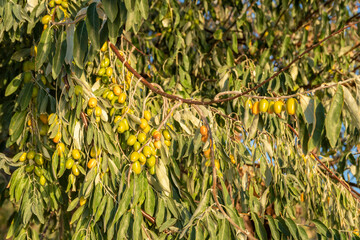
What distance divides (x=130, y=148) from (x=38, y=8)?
28.1 inches

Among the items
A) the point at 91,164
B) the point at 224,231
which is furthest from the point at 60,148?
the point at 224,231

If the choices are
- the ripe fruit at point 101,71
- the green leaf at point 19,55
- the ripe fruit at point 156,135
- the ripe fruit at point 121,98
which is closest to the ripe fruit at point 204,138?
the ripe fruit at point 156,135

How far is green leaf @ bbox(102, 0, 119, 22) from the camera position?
113cm

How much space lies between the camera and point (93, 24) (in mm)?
1256

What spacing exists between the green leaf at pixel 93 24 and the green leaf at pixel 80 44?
0.25ft

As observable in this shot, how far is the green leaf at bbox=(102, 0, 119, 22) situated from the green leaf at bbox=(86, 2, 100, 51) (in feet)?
0.44

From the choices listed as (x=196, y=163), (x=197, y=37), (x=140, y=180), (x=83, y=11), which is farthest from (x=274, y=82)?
(x=83, y=11)

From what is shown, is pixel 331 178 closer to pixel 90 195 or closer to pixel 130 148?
pixel 130 148

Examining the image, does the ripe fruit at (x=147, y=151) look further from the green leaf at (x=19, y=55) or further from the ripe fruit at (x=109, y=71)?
the green leaf at (x=19, y=55)

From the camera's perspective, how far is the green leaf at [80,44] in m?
1.32

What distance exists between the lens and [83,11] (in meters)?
1.36

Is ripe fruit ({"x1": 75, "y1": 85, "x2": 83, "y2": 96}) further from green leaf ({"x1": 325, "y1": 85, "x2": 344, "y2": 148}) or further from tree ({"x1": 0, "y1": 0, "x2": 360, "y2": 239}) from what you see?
green leaf ({"x1": 325, "y1": 85, "x2": 344, "y2": 148})

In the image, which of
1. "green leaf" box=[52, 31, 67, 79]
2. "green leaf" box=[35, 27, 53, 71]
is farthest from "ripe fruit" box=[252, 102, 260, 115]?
"green leaf" box=[35, 27, 53, 71]

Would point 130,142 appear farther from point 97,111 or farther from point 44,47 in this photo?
point 44,47
